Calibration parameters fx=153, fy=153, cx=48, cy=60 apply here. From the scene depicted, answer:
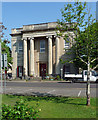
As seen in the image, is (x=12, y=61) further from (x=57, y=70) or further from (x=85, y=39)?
(x=85, y=39)

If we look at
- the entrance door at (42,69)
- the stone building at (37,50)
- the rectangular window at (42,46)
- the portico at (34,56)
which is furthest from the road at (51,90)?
the rectangular window at (42,46)

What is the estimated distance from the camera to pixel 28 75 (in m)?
34.3

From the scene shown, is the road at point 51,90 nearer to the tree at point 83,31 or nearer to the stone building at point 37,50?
the tree at point 83,31

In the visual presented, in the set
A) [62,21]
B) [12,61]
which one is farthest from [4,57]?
[12,61]

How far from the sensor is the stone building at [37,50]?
31.5 metres

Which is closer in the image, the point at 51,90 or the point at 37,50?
the point at 51,90

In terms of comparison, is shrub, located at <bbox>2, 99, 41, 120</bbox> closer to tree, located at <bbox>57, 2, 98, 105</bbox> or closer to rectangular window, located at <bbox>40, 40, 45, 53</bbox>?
tree, located at <bbox>57, 2, 98, 105</bbox>

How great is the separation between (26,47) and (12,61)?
17.9 ft

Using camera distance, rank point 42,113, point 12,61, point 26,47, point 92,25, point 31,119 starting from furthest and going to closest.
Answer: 1. point 12,61
2. point 26,47
3. point 92,25
4. point 42,113
5. point 31,119

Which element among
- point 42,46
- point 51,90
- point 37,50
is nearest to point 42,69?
point 37,50

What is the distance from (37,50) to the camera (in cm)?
3412

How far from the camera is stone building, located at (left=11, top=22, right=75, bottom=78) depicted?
31.5 meters

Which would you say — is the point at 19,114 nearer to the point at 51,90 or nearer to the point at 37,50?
→ the point at 51,90

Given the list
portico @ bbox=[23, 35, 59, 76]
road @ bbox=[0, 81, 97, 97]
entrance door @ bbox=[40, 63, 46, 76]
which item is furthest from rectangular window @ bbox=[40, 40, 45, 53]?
road @ bbox=[0, 81, 97, 97]
